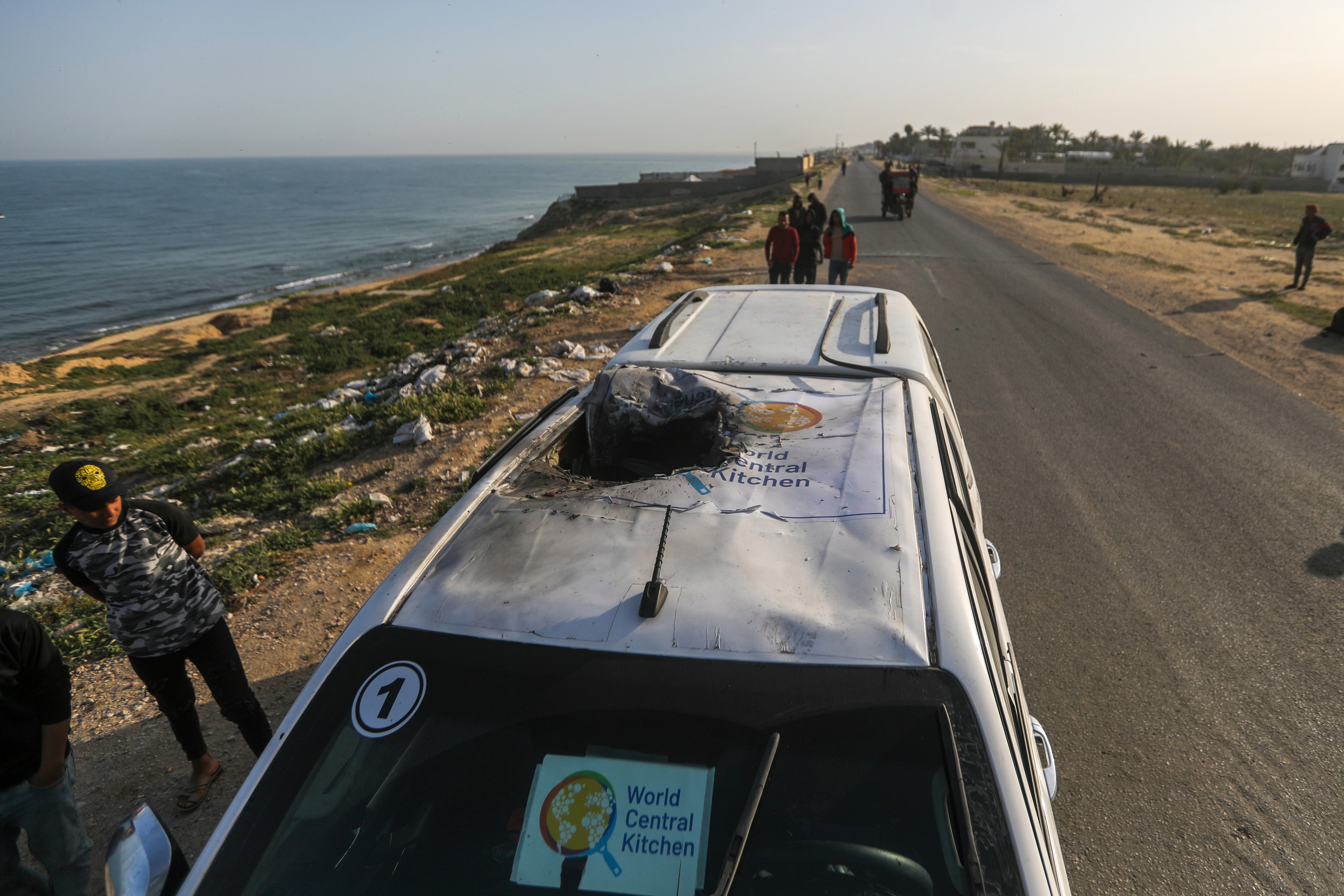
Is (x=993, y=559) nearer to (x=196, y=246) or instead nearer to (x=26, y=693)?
(x=26, y=693)

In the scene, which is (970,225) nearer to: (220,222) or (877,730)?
(877,730)

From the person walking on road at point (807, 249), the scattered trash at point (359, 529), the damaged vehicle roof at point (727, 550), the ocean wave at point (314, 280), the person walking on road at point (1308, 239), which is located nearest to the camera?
the damaged vehicle roof at point (727, 550)

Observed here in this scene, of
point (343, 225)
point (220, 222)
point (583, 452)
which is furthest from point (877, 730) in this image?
point (220, 222)

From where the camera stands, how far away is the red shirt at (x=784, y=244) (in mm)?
10367

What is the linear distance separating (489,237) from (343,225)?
841 inches

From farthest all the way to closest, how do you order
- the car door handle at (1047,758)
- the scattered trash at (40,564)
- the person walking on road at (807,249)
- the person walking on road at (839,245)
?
the person walking on road at (807,249) < the person walking on road at (839,245) < the scattered trash at (40,564) < the car door handle at (1047,758)

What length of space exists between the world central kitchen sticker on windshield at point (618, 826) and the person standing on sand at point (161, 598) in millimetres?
2228

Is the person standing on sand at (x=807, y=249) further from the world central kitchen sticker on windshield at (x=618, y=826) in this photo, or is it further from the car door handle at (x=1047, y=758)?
the world central kitchen sticker on windshield at (x=618, y=826)

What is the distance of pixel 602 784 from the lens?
4.91 ft

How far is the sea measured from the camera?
106 ft

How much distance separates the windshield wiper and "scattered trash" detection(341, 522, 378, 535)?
4.69 m

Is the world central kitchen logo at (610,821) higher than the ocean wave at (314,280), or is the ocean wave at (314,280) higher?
the world central kitchen logo at (610,821)

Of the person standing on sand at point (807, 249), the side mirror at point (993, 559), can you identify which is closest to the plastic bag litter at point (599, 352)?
the person standing on sand at point (807, 249)

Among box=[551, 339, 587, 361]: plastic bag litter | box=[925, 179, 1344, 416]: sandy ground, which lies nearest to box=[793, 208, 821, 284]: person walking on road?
box=[551, 339, 587, 361]: plastic bag litter
